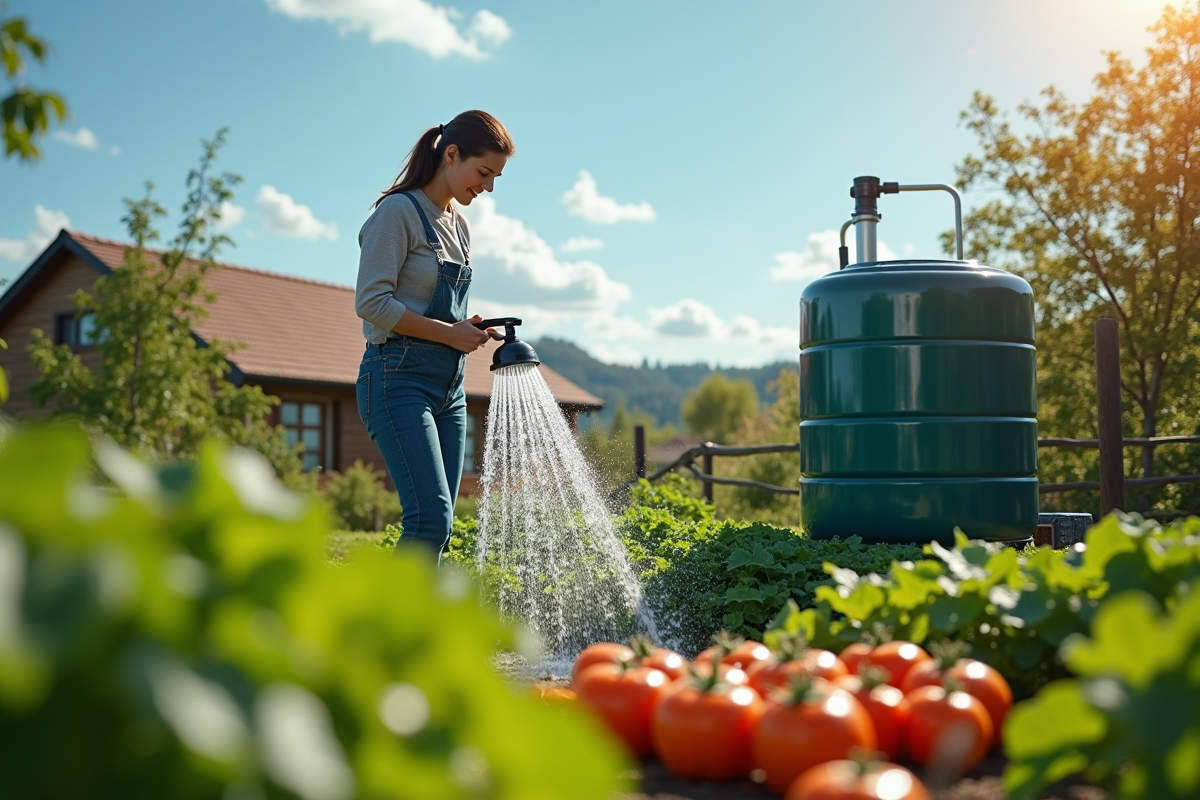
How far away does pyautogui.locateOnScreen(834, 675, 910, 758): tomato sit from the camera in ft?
5.69

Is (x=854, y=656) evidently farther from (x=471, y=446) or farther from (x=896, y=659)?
(x=471, y=446)

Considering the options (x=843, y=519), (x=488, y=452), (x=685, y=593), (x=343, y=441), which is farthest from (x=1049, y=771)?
(x=343, y=441)

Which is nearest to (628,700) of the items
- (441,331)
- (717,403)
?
(441,331)

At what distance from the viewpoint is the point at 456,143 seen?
397 cm

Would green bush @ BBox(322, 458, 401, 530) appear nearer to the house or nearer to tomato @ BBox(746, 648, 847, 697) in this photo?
the house

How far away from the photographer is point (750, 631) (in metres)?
4.17

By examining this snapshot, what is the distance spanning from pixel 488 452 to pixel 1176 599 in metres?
4.06

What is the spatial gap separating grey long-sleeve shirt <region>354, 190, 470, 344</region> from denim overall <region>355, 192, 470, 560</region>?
37mm

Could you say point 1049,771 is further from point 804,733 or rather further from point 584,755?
point 584,755

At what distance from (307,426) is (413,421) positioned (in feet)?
60.8

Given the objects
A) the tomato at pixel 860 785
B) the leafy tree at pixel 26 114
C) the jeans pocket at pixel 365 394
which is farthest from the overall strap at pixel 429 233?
the tomato at pixel 860 785

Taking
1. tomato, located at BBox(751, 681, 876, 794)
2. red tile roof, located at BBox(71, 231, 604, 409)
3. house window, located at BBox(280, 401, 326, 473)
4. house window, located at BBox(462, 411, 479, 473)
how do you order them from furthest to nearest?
house window, located at BBox(462, 411, 479, 473)
house window, located at BBox(280, 401, 326, 473)
red tile roof, located at BBox(71, 231, 604, 409)
tomato, located at BBox(751, 681, 876, 794)

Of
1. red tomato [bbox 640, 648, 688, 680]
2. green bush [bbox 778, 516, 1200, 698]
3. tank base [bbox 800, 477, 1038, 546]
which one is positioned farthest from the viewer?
tank base [bbox 800, 477, 1038, 546]

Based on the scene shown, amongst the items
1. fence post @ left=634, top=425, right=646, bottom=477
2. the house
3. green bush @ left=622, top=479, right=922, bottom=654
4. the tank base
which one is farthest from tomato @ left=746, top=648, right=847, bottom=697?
the house
